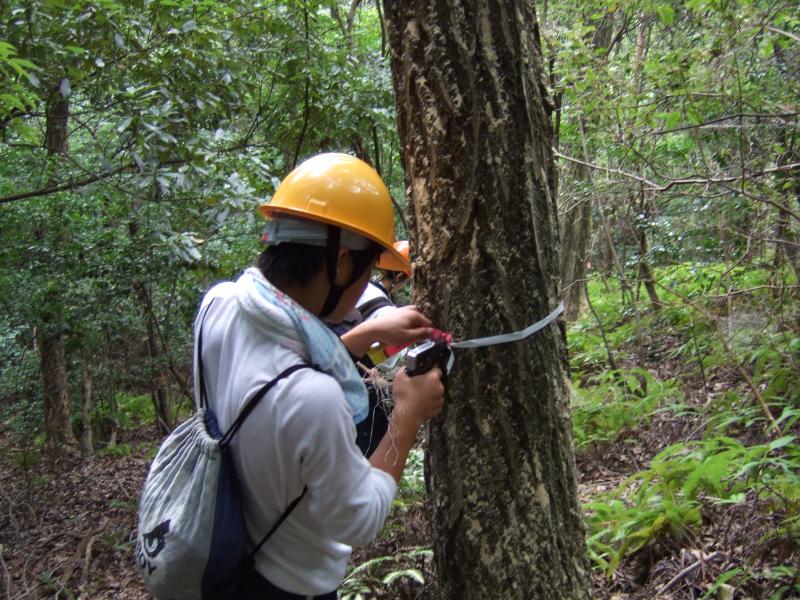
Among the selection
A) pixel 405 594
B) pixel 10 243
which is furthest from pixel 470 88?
pixel 10 243

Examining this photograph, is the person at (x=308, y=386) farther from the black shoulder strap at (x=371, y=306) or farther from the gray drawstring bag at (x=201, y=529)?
the black shoulder strap at (x=371, y=306)

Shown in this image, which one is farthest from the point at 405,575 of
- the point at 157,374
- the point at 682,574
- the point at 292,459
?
the point at 157,374

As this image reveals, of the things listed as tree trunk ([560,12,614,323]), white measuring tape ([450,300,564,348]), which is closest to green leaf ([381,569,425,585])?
white measuring tape ([450,300,564,348])

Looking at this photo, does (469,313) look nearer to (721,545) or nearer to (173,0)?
(721,545)

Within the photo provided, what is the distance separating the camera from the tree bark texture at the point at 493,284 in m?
1.75

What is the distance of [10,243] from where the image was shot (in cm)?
664

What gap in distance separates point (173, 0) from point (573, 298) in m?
7.20

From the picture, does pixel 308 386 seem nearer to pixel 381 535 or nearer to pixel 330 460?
pixel 330 460

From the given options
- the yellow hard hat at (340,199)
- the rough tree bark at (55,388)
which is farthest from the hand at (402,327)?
the rough tree bark at (55,388)

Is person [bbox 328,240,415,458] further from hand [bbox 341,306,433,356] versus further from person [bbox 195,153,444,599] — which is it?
person [bbox 195,153,444,599]

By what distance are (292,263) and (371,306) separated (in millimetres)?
1621

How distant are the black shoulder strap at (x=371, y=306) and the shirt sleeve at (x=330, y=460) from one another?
1812 mm

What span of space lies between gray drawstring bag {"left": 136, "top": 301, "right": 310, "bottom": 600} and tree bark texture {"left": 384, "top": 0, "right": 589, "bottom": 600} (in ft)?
1.97

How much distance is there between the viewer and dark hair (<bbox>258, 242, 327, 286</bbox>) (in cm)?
158
